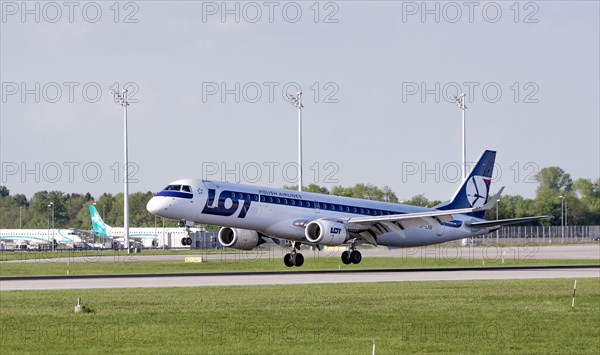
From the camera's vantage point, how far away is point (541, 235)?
139625 mm

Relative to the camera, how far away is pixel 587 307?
118ft

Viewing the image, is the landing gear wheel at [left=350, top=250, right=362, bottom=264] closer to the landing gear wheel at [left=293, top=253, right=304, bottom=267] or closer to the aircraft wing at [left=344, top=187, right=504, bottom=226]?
the aircraft wing at [left=344, top=187, right=504, bottom=226]

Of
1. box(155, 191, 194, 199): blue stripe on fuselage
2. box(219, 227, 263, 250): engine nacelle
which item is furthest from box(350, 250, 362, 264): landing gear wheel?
box(155, 191, 194, 199): blue stripe on fuselage

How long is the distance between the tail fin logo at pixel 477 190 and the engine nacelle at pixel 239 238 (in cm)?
1848

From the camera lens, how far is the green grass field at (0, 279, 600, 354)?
2556cm

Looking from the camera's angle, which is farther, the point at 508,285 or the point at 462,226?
the point at 462,226

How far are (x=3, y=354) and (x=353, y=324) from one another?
10.5 meters

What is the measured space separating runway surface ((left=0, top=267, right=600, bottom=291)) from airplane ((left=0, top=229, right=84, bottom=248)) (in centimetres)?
11278

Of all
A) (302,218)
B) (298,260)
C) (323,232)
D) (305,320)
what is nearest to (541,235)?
(298,260)

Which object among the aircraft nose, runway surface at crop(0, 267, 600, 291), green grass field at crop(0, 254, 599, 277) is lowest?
green grass field at crop(0, 254, 599, 277)

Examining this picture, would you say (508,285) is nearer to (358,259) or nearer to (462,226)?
(358,259)

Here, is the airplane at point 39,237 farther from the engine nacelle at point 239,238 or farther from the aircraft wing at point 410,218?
the aircraft wing at point 410,218

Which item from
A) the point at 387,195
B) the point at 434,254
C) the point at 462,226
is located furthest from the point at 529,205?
the point at 462,226

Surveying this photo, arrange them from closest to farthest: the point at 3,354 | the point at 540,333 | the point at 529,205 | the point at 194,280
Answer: the point at 3,354 → the point at 540,333 → the point at 194,280 → the point at 529,205
